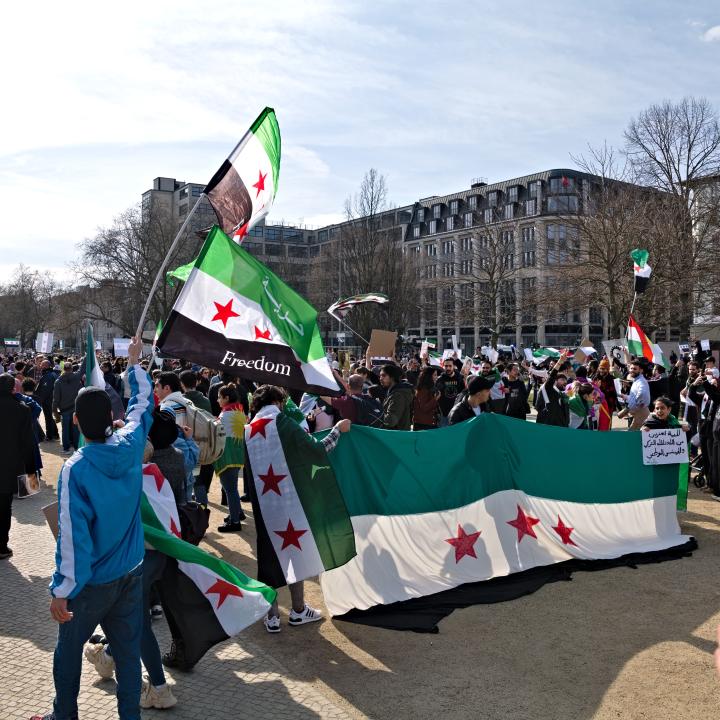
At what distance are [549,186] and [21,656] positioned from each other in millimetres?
67480

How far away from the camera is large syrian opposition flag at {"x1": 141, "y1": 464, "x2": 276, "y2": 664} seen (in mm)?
4422

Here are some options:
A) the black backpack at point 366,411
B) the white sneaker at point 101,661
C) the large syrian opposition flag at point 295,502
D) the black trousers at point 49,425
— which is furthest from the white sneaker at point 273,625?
the black trousers at point 49,425

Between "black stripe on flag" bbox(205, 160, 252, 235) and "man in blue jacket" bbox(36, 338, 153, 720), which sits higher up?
"black stripe on flag" bbox(205, 160, 252, 235)

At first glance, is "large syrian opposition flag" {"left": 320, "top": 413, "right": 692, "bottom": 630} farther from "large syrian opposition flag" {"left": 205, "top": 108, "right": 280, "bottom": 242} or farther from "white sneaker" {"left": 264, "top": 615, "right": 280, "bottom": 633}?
"large syrian opposition flag" {"left": 205, "top": 108, "right": 280, "bottom": 242}

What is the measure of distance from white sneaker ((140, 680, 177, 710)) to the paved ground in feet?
0.18

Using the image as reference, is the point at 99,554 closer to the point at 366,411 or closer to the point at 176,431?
the point at 176,431

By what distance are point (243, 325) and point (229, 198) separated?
4.62ft

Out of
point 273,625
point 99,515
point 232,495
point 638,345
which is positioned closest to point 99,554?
point 99,515

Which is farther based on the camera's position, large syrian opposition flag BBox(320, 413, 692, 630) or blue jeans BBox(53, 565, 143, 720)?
large syrian opposition flag BBox(320, 413, 692, 630)

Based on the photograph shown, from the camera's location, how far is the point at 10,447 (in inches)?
289

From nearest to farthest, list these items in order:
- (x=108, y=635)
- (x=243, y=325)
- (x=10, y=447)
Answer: (x=108, y=635) < (x=243, y=325) < (x=10, y=447)

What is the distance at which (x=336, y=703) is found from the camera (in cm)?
435

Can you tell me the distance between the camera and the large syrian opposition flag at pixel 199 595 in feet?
14.5

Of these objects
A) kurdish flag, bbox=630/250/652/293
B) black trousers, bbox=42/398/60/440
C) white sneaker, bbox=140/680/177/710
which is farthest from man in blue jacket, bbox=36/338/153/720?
Answer: kurdish flag, bbox=630/250/652/293
